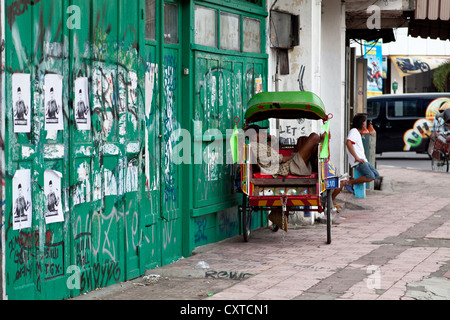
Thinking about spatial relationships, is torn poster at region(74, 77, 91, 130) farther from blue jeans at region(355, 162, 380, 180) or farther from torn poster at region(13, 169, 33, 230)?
blue jeans at region(355, 162, 380, 180)

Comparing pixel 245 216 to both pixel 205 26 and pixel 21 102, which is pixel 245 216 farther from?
pixel 21 102

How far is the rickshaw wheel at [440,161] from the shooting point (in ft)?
72.1

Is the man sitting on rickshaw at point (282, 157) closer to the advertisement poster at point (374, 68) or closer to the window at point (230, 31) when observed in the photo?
the window at point (230, 31)

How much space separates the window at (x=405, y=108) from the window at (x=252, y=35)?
17.1 metres

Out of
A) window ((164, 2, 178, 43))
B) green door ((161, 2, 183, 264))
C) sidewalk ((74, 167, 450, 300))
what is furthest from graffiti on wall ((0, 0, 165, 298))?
window ((164, 2, 178, 43))

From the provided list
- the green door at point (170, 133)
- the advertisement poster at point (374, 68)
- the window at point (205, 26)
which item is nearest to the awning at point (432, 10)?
the window at point (205, 26)

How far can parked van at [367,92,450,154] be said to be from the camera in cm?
2755

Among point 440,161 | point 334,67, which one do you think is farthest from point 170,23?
point 440,161

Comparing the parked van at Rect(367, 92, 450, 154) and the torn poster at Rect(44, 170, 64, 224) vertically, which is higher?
the parked van at Rect(367, 92, 450, 154)

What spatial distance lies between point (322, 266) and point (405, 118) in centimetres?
2003

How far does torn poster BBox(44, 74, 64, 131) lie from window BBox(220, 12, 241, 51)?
404 cm

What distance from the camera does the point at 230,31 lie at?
10602 millimetres

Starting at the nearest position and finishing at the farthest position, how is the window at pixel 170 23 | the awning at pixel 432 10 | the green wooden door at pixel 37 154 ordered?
the green wooden door at pixel 37 154 → the window at pixel 170 23 → the awning at pixel 432 10

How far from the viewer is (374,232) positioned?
11.3m
